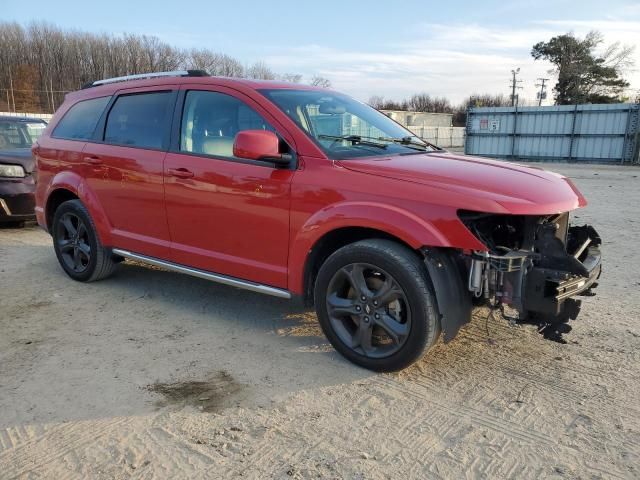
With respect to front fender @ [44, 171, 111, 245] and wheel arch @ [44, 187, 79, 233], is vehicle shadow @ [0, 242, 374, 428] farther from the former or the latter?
wheel arch @ [44, 187, 79, 233]

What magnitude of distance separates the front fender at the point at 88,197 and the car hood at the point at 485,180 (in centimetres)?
262

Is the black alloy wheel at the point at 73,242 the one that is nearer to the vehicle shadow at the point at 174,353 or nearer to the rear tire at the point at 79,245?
the rear tire at the point at 79,245

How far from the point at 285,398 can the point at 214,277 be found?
1311mm

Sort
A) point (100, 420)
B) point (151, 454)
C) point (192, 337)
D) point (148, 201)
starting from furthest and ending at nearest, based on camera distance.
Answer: point (148, 201) < point (192, 337) < point (100, 420) < point (151, 454)

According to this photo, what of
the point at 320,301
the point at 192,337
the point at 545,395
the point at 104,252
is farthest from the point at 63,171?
the point at 545,395

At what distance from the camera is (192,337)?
13.1ft

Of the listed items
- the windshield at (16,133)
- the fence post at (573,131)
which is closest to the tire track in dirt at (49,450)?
the windshield at (16,133)

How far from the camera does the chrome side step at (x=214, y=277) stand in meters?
3.76

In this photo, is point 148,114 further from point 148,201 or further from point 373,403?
point 373,403

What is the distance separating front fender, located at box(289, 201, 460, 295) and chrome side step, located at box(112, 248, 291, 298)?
0.14 m

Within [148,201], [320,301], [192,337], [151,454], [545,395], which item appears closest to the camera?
[151,454]

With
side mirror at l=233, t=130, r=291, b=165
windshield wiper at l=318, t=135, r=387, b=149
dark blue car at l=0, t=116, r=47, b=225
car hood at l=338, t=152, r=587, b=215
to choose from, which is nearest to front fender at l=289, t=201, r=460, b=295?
car hood at l=338, t=152, r=587, b=215

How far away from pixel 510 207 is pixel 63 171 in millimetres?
4300

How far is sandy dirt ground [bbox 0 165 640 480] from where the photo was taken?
2525 mm
